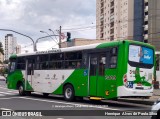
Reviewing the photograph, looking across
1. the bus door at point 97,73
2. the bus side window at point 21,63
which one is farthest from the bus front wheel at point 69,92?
the bus side window at point 21,63

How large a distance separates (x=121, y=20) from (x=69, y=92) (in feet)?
278

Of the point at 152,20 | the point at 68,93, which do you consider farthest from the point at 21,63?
the point at 152,20

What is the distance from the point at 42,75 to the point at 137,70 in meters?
7.31

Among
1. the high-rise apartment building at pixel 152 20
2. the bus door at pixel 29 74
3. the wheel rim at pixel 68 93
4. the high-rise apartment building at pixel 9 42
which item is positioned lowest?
the wheel rim at pixel 68 93

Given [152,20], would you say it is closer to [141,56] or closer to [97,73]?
[141,56]

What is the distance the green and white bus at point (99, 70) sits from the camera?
16562mm

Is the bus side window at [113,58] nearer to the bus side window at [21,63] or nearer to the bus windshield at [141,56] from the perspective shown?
the bus windshield at [141,56]

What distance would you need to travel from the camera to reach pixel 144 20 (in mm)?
95188

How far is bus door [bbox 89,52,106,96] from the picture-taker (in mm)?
17391

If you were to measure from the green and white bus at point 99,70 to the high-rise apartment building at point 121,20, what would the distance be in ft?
232

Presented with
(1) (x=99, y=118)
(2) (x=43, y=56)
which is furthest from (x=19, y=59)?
(1) (x=99, y=118)

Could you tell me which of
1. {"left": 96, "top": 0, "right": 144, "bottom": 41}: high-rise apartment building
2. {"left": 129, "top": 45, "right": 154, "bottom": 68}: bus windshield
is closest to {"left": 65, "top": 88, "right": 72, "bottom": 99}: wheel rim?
{"left": 129, "top": 45, "right": 154, "bottom": 68}: bus windshield

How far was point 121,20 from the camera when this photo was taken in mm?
102625

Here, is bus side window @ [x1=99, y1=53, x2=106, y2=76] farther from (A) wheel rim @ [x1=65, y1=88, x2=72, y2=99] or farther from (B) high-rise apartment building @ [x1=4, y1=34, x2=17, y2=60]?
(B) high-rise apartment building @ [x1=4, y1=34, x2=17, y2=60]
